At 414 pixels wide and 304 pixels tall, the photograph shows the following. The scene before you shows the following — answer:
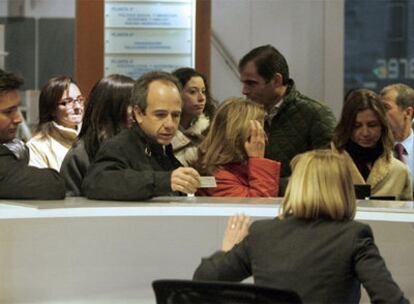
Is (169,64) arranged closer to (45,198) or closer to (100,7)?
(100,7)

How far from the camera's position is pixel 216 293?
3.02 m

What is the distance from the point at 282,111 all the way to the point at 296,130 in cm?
13

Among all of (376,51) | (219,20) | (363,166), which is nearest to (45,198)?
(363,166)

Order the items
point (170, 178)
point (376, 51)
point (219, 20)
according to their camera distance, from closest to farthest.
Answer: point (170, 178) < point (219, 20) < point (376, 51)

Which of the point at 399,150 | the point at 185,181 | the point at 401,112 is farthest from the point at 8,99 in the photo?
the point at 401,112

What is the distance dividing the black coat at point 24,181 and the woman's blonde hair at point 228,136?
0.71 meters

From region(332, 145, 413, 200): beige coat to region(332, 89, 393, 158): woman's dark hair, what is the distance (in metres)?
0.09

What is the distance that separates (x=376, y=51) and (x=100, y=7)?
2880 millimetres

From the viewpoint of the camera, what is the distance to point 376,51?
940 centimetres

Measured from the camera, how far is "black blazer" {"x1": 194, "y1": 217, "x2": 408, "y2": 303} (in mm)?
3227

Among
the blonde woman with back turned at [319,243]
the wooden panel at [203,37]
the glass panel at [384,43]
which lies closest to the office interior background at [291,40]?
the glass panel at [384,43]

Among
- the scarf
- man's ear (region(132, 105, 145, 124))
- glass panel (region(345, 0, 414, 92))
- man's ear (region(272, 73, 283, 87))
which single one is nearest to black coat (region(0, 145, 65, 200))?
man's ear (region(132, 105, 145, 124))

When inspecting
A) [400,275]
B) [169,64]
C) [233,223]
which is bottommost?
[400,275]

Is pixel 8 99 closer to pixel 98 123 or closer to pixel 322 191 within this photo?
pixel 98 123
